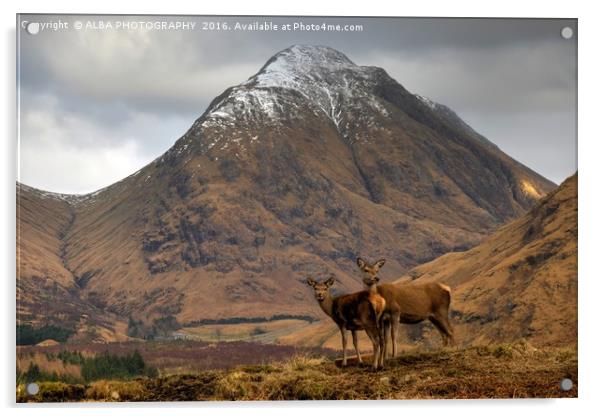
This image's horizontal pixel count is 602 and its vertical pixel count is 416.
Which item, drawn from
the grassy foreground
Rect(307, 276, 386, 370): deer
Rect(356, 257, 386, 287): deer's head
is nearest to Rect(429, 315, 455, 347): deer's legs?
the grassy foreground

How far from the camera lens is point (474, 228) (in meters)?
98.5

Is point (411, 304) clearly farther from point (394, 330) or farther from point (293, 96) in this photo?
point (293, 96)

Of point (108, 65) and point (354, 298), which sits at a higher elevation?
point (108, 65)

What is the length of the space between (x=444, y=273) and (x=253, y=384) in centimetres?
2648

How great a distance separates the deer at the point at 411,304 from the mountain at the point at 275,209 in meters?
52.4

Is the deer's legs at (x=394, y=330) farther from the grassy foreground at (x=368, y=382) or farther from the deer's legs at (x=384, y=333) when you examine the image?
the grassy foreground at (x=368, y=382)

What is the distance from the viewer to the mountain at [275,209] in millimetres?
82625

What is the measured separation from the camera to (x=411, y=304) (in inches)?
934

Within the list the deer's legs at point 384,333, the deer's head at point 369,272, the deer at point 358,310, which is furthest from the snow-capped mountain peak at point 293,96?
the deer's head at point 369,272

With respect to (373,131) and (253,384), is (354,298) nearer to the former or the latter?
(253,384)

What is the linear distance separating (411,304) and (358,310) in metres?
1.77

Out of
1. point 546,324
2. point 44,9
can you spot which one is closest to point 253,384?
point 44,9

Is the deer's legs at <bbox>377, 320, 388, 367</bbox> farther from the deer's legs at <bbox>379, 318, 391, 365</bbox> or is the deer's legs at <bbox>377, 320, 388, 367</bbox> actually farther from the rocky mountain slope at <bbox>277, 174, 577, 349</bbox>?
the rocky mountain slope at <bbox>277, 174, 577, 349</bbox>

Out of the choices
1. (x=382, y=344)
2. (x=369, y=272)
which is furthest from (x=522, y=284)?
(x=369, y=272)
